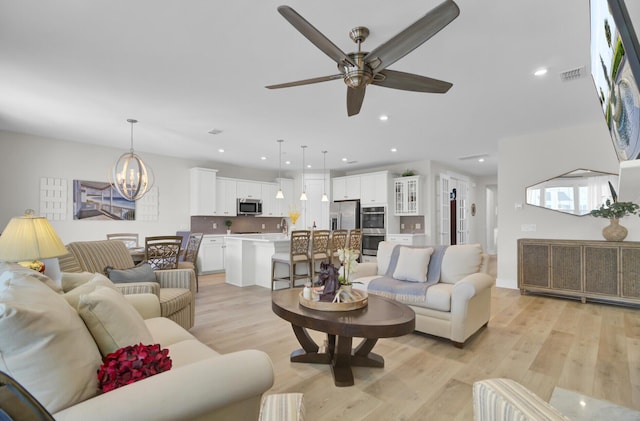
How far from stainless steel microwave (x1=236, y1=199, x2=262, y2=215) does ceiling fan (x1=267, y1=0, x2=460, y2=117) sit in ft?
18.1

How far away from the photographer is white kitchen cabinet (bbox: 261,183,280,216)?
27.0 feet

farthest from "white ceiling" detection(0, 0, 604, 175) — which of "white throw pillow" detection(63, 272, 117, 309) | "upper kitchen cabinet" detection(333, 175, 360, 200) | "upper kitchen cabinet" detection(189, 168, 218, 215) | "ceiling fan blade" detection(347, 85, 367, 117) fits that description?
"upper kitchen cabinet" detection(333, 175, 360, 200)

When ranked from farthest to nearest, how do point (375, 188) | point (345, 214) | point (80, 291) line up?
point (345, 214), point (375, 188), point (80, 291)

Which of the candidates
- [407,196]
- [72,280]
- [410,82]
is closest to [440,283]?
[410,82]

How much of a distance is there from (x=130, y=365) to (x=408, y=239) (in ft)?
21.4

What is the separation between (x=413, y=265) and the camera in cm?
338

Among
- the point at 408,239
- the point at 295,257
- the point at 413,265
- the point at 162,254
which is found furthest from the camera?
the point at 408,239

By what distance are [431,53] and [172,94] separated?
272 centimetres

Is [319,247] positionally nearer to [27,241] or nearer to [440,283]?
[440,283]

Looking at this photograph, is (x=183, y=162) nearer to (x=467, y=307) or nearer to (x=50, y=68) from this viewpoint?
(x=50, y=68)

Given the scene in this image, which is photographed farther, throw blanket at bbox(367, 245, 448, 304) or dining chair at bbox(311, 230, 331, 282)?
dining chair at bbox(311, 230, 331, 282)

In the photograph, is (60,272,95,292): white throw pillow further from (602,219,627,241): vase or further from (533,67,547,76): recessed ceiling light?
(602,219,627,241): vase

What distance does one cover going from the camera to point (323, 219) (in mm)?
8477

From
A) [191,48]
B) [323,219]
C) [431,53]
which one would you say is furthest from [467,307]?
[323,219]
